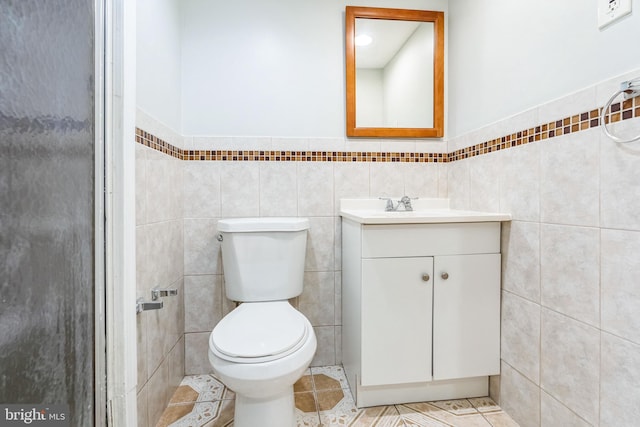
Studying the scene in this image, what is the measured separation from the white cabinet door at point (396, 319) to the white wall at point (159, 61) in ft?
3.61

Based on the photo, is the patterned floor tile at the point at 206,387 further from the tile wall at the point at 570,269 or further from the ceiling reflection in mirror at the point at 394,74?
the ceiling reflection in mirror at the point at 394,74

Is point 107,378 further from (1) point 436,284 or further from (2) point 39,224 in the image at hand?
(1) point 436,284

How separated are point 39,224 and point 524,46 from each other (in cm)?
161

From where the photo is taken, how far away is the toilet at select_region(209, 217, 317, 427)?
1.00 metres

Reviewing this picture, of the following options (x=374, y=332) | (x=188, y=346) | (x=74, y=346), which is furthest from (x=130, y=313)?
(x=188, y=346)

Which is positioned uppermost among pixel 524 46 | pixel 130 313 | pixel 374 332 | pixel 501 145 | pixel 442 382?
pixel 524 46

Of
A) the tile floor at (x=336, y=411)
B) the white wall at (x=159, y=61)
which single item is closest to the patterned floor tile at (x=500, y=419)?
the tile floor at (x=336, y=411)

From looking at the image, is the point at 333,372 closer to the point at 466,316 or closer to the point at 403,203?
the point at 466,316

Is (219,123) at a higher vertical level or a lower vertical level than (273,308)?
higher

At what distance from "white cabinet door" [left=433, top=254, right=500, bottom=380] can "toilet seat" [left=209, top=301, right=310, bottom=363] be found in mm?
598

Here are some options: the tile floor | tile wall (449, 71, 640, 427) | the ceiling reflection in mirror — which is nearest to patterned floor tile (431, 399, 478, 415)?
the tile floor

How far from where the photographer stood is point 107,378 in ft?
1.98

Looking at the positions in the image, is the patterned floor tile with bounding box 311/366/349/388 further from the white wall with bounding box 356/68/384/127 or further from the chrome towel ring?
the chrome towel ring

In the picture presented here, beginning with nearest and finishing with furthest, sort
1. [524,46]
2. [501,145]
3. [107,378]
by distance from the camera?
[107,378], [524,46], [501,145]
